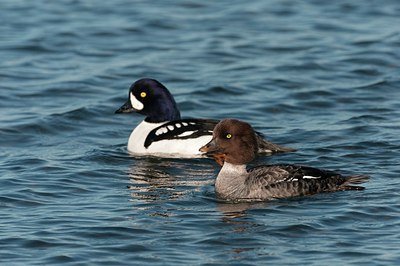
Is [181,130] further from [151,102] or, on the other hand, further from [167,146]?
[151,102]

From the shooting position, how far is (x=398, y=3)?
84.9ft

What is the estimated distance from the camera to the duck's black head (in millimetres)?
16828

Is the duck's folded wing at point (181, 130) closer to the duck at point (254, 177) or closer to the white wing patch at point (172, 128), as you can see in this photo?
the white wing patch at point (172, 128)

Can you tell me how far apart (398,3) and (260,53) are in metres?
5.18

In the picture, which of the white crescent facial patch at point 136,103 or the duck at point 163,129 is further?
the white crescent facial patch at point 136,103

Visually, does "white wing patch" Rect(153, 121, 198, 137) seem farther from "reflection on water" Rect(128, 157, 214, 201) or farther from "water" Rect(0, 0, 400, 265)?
"water" Rect(0, 0, 400, 265)

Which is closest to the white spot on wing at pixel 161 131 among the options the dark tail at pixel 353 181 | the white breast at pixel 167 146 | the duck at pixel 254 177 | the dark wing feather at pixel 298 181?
the white breast at pixel 167 146

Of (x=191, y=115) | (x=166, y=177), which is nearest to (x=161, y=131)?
(x=166, y=177)

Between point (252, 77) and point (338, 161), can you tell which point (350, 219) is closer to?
point (338, 161)

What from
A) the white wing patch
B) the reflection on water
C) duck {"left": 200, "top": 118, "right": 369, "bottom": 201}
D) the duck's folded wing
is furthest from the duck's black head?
duck {"left": 200, "top": 118, "right": 369, "bottom": 201}

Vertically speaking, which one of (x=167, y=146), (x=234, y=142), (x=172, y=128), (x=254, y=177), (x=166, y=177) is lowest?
(x=166, y=177)

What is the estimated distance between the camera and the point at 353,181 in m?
13.3

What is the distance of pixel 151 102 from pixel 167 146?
3.47 feet

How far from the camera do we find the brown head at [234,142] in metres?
13.4
